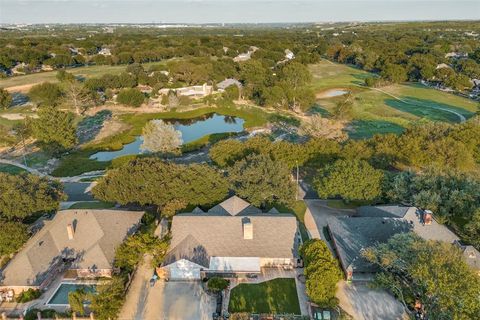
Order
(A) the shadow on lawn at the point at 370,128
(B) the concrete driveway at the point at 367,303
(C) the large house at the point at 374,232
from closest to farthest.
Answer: (B) the concrete driveway at the point at 367,303, (C) the large house at the point at 374,232, (A) the shadow on lawn at the point at 370,128

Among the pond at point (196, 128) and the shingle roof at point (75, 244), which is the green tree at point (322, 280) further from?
the pond at point (196, 128)

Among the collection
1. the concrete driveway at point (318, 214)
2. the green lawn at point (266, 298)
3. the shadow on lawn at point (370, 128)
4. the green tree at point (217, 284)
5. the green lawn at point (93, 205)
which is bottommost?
the shadow on lawn at point (370, 128)

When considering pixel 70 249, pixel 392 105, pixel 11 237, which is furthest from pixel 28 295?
pixel 392 105

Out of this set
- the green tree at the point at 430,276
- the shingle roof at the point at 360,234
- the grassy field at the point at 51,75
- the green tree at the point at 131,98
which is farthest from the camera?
the grassy field at the point at 51,75

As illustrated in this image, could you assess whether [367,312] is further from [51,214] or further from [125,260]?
[51,214]

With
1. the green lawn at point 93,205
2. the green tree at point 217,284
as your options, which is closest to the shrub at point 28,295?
the green tree at point 217,284

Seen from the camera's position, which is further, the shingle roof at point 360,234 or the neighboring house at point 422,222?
the neighboring house at point 422,222
